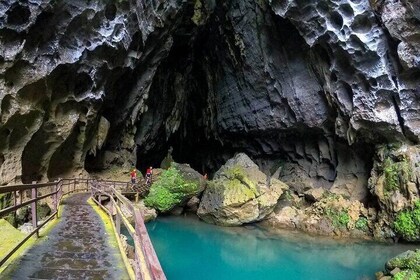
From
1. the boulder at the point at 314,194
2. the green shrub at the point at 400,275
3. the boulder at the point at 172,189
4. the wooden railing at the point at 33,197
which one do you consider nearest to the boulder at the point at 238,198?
the boulder at the point at 172,189

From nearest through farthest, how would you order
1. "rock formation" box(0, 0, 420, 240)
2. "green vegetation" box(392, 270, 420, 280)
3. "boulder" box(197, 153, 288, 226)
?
"green vegetation" box(392, 270, 420, 280) < "rock formation" box(0, 0, 420, 240) < "boulder" box(197, 153, 288, 226)

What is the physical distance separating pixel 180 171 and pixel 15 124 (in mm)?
9081

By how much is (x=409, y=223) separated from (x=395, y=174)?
2053 millimetres

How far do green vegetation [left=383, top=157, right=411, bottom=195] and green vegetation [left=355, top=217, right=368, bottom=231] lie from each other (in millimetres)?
2064

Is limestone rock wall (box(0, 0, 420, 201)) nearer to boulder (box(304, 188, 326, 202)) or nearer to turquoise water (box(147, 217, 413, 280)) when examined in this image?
boulder (box(304, 188, 326, 202))

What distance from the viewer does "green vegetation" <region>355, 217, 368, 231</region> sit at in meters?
15.6

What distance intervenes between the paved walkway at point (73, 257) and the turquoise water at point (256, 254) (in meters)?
5.18

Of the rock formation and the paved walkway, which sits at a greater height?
the rock formation

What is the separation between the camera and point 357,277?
10.7 m

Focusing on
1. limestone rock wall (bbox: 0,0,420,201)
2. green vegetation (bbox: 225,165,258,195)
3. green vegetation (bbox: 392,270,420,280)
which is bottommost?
green vegetation (bbox: 392,270,420,280)

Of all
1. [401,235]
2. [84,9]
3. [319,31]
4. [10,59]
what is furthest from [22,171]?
[401,235]

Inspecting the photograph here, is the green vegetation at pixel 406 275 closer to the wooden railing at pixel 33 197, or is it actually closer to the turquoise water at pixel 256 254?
the turquoise water at pixel 256 254

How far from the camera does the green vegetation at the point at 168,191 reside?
17.6m

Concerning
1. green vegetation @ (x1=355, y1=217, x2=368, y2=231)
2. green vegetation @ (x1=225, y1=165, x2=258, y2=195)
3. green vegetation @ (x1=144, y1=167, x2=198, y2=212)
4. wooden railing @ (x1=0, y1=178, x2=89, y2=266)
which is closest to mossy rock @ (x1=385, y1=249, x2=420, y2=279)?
green vegetation @ (x1=355, y1=217, x2=368, y2=231)
